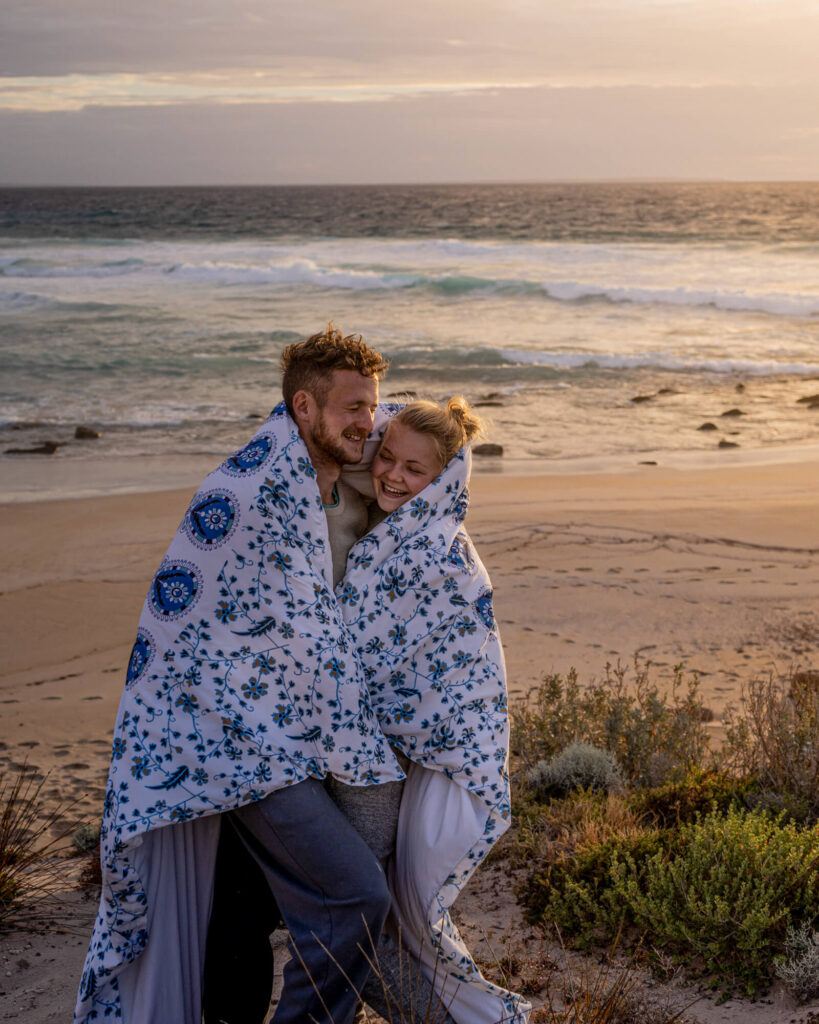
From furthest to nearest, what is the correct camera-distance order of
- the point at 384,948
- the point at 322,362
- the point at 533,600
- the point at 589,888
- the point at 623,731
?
the point at 533,600, the point at 623,731, the point at 589,888, the point at 322,362, the point at 384,948

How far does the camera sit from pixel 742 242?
53094 mm

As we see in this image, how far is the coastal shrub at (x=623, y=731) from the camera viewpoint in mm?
5066

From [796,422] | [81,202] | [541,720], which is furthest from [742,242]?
[81,202]

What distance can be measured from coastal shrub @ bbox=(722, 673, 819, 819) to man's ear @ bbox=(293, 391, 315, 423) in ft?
8.43

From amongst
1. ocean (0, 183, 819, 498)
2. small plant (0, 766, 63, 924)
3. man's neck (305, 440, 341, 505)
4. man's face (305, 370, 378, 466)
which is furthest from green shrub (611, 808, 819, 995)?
ocean (0, 183, 819, 498)

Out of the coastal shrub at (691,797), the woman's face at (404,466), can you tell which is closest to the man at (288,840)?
the woman's face at (404,466)

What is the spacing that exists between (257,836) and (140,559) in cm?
671

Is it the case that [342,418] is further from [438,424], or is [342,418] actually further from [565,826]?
[565,826]

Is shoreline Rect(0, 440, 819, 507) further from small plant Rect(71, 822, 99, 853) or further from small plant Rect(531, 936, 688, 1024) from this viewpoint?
small plant Rect(531, 936, 688, 1024)

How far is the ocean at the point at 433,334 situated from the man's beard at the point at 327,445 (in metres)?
3.66

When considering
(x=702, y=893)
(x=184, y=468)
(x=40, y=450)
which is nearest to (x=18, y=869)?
(x=702, y=893)

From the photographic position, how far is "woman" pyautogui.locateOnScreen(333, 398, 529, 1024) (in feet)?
10.2

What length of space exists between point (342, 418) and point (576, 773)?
8.34 feet

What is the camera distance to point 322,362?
3.19 meters
